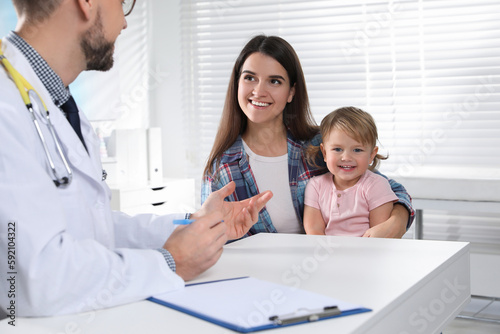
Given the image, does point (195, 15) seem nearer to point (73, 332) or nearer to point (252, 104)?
point (252, 104)

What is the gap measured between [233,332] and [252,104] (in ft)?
4.80

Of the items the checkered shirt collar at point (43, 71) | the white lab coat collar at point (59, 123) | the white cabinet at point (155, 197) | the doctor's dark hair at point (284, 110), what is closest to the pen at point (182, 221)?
the white lab coat collar at point (59, 123)

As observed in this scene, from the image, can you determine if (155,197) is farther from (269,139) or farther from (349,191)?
(349,191)

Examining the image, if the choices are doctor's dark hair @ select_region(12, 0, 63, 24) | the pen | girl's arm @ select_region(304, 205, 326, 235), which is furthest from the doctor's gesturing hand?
girl's arm @ select_region(304, 205, 326, 235)

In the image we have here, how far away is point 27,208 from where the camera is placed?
93cm

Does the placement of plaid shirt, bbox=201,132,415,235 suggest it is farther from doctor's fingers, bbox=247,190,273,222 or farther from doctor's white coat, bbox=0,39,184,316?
doctor's white coat, bbox=0,39,184,316

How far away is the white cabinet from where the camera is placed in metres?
3.46

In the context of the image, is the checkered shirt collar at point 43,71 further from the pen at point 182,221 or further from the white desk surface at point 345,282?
the white desk surface at point 345,282

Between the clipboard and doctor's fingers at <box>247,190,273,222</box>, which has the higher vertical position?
doctor's fingers at <box>247,190,273,222</box>

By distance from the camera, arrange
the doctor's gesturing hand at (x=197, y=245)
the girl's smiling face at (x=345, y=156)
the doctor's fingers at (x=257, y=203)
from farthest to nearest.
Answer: the girl's smiling face at (x=345, y=156) → the doctor's fingers at (x=257, y=203) → the doctor's gesturing hand at (x=197, y=245)

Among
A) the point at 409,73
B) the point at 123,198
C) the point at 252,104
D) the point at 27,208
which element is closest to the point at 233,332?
the point at 27,208

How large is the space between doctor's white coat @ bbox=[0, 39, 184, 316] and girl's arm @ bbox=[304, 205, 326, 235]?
3.43ft

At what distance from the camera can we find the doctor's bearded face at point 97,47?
1.22m

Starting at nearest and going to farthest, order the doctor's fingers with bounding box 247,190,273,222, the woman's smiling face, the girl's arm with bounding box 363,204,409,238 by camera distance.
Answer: the doctor's fingers with bounding box 247,190,273,222 → the girl's arm with bounding box 363,204,409,238 → the woman's smiling face
